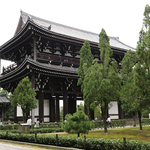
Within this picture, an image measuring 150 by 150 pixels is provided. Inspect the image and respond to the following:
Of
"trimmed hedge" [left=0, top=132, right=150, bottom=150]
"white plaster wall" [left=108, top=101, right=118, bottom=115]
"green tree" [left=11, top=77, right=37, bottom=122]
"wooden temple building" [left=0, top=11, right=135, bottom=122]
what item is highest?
"wooden temple building" [left=0, top=11, right=135, bottom=122]

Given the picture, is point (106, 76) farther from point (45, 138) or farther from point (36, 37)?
point (36, 37)

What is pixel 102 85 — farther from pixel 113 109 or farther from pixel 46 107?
pixel 113 109

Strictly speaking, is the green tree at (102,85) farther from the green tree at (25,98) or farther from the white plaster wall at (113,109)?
the white plaster wall at (113,109)

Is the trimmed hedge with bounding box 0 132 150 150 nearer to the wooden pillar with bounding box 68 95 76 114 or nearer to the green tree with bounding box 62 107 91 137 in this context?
the green tree with bounding box 62 107 91 137

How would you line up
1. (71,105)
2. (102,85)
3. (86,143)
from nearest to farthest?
(86,143)
(102,85)
(71,105)

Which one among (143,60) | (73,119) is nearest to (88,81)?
(73,119)

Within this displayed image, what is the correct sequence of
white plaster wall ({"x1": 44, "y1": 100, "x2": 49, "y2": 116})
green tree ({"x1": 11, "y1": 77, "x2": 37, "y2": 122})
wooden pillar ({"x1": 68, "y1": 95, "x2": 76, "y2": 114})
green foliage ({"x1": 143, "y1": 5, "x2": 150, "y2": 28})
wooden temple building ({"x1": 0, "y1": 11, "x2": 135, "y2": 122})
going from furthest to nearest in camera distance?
wooden pillar ({"x1": 68, "y1": 95, "x2": 76, "y2": 114})
white plaster wall ({"x1": 44, "y1": 100, "x2": 49, "y2": 116})
wooden temple building ({"x1": 0, "y1": 11, "x2": 135, "y2": 122})
green tree ({"x1": 11, "y1": 77, "x2": 37, "y2": 122})
green foliage ({"x1": 143, "y1": 5, "x2": 150, "y2": 28})

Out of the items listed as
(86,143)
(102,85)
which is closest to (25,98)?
(102,85)

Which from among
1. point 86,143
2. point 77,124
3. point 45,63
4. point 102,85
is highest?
point 45,63

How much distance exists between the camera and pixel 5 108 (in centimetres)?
3916

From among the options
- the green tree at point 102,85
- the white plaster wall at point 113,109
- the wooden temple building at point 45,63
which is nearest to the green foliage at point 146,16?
the green tree at point 102,85

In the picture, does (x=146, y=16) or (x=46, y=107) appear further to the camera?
(x=46, y=107)

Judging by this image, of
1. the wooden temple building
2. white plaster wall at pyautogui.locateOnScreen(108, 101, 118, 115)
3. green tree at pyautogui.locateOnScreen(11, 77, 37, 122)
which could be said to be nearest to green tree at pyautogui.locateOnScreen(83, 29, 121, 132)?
green tree at pyautogui.locateOnScreen(11, 77, 37, 122)

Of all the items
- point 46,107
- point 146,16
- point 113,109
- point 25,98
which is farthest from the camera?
point 113,109
